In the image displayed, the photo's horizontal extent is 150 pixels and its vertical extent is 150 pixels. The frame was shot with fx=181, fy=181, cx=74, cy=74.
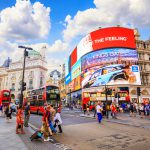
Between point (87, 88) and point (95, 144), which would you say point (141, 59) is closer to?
point (87, 88)

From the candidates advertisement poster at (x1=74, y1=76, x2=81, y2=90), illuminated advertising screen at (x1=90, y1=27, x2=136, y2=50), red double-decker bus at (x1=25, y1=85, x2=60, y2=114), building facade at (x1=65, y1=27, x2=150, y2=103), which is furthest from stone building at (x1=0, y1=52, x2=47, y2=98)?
red double-decker bus at (x1=25, y1=85, x2=60, y2=114)

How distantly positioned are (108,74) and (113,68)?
1.97 meters

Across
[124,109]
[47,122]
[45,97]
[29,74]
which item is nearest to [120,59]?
[124,109]

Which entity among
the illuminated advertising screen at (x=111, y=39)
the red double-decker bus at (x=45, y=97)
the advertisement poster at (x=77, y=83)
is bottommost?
the red double-decker bus at (x=45, y=97)

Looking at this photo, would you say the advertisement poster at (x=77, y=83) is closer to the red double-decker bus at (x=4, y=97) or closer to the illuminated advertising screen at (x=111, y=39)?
the illuminated advertising screen at (x=111, y=39)

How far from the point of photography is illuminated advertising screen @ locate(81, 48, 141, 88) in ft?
148

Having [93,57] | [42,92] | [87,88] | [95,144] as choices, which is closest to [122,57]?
[93,57]

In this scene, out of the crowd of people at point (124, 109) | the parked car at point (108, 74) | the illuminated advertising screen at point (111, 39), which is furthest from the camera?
the illuminated advertising screen at point (111, 39)

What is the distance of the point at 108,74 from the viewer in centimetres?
4578

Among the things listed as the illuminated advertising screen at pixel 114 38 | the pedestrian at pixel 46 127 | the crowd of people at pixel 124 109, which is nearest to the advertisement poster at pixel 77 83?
the illuminated advertising screen at pixel 114 38

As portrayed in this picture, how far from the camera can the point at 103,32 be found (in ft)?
165

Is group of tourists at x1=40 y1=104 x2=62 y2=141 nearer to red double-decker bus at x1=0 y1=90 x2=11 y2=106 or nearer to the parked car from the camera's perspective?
red double-decker bus at x1=0 y1=90 x2=11 y2=106

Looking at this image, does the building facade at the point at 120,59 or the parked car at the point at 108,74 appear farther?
the building facade at the point at 120,59

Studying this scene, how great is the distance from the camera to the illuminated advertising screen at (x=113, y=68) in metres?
45.2
